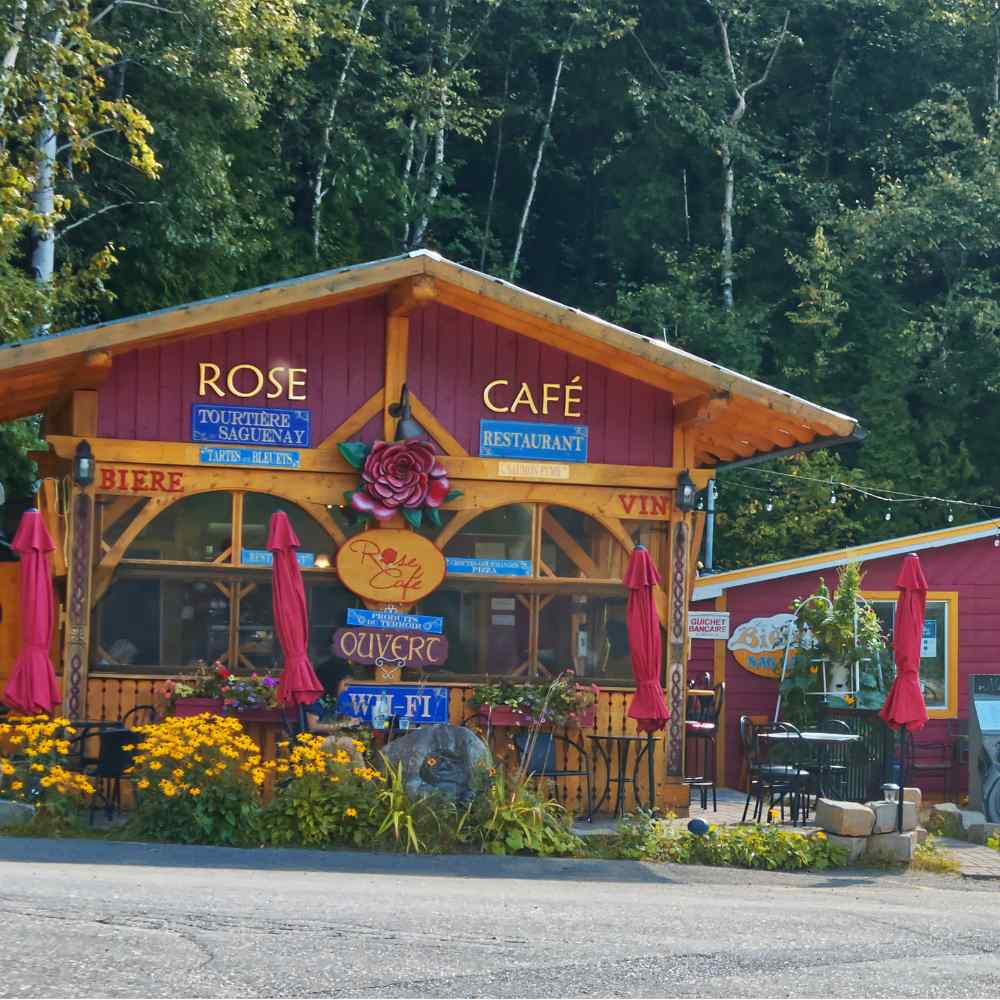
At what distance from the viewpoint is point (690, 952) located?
8.07m

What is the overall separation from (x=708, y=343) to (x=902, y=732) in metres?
18.8

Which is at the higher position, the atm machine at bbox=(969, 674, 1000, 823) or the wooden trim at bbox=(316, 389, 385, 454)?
the wooden trim at bbox=(316, 389, 385, 454)

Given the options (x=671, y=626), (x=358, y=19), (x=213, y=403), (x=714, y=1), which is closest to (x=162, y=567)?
(x=213, y=403)

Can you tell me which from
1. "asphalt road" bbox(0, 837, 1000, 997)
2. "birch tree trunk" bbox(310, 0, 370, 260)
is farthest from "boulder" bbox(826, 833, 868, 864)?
"birch tree trunk" bbox(310, 0, 370, 260)

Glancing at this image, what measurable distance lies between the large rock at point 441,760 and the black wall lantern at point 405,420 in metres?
2.59

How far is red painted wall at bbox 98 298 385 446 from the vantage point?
13812mm

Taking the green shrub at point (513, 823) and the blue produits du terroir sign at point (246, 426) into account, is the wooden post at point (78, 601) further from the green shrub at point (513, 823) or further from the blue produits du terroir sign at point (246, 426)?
the green shrub at point (513, 823)

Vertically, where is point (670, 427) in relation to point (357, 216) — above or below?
below

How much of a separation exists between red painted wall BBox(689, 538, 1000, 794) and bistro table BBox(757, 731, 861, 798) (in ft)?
13.7

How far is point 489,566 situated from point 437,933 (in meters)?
6.36

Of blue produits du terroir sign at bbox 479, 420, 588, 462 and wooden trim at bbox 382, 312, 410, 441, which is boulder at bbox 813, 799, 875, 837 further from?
wooden trim at bbox 382, 312, 410, 441

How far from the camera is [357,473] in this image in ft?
46.2

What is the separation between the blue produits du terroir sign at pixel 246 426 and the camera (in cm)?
1392

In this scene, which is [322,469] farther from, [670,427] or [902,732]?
[902,732]
